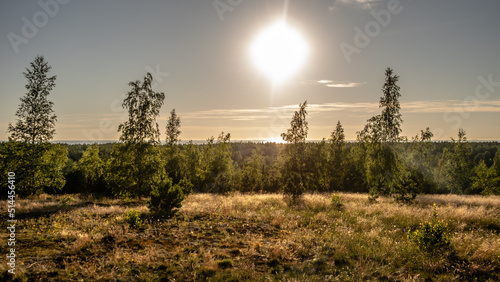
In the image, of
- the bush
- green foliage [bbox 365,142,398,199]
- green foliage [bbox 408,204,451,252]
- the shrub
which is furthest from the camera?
green foliage [bbox 365,142,398,199]

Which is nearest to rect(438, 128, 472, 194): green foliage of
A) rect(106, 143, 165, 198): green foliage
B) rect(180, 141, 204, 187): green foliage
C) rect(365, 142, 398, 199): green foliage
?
rect(365, 142, 398, 199): green foliage

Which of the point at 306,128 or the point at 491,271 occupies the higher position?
the point at 306,128

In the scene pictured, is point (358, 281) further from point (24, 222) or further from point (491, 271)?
point (24, 222)

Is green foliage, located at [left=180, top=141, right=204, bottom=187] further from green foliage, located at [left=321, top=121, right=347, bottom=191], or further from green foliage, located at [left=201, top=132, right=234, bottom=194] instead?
green foliage, located at [left=321, top=121, right=347, bottom=191]

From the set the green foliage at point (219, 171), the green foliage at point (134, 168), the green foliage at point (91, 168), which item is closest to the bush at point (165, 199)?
the green foliage at point (134, 168)

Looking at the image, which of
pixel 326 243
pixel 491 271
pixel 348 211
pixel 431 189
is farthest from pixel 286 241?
pixel 431 189

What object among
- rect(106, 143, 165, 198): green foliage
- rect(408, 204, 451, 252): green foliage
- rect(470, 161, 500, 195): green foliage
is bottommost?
rect(470, 161, 500, 195): green foliage

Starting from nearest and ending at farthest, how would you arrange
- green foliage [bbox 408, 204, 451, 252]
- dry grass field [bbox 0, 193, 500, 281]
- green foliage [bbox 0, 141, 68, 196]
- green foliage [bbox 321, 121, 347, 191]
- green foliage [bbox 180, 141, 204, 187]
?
dry grass field [bbox 0, 193, 500, 281] → green foliage [bbox 408, 204, 451, 252] → green foliage [bbox 0, 141, 68, 196] → green foliage [bbox 180, 141, 204, 187] → green foliage [bbox 321, 121, 347, 191]

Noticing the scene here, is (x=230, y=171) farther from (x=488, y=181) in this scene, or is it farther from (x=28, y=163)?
(x=488, y=181)

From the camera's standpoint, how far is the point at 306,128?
808 inches

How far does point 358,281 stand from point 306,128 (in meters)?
14.6

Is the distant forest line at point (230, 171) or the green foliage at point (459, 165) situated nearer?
the distant forest line at point (230, 171)

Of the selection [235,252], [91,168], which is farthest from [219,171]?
[235,252]

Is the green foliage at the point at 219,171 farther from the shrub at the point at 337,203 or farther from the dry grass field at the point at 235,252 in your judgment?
the dry grass field at the point at 235,252
